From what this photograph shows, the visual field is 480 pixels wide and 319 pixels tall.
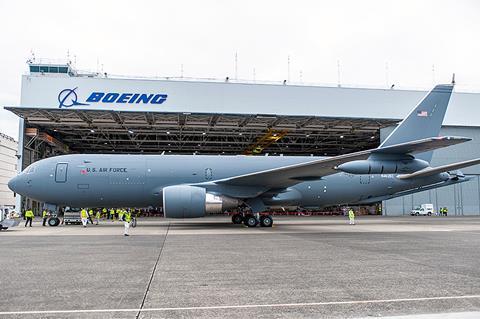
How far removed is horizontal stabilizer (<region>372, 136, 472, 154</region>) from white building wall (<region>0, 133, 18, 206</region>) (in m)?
80.8

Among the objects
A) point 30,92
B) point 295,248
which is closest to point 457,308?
point 295,248

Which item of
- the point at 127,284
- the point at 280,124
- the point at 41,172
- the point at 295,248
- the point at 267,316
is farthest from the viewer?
the point at 280,124

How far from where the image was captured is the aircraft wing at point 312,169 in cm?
1441

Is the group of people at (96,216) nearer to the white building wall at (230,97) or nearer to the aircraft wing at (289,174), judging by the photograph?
the aircraft wing at (289,174)

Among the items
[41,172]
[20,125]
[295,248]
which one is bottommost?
[295,248]

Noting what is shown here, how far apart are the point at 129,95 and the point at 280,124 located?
14.3m

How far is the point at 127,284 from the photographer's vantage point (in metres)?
6.16

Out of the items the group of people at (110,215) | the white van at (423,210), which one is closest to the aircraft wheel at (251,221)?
the group of people at (110,215)

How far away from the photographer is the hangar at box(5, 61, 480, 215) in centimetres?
3281

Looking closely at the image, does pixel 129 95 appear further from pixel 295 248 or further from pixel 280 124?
pixel 295 248

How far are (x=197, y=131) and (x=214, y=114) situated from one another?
7.26 metres

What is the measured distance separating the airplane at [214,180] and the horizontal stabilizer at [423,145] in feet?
3.67

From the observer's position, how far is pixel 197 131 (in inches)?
1629

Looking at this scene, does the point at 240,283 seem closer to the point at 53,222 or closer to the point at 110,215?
the point at 53,222
